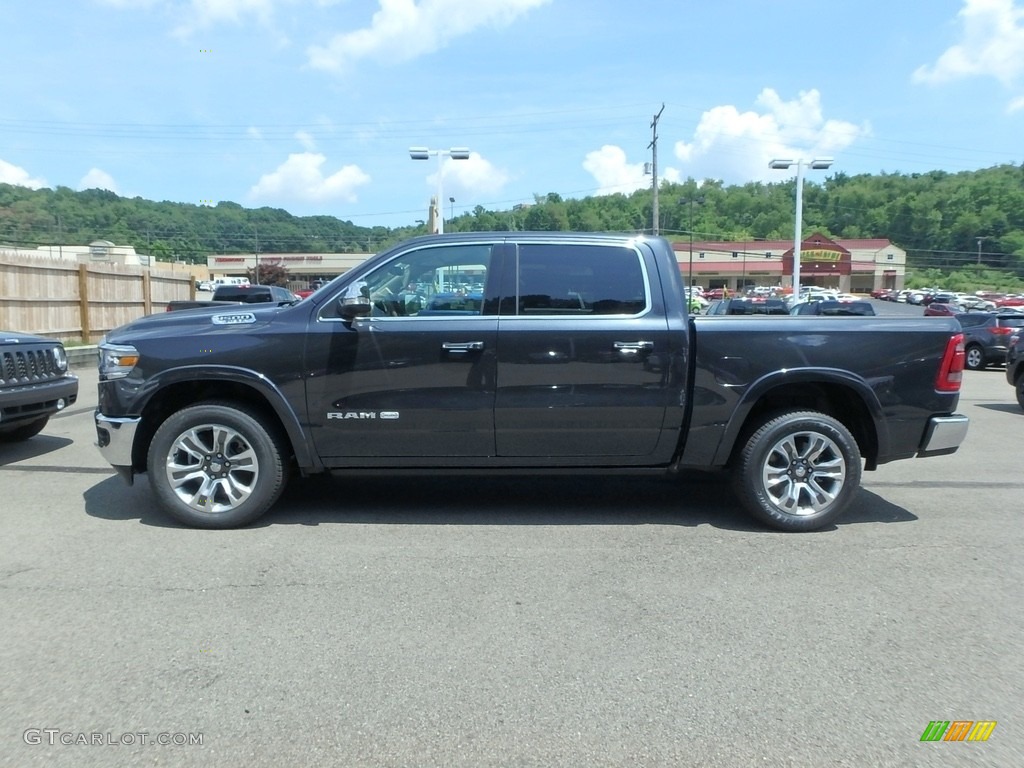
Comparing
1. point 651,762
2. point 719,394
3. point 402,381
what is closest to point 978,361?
point 719,394

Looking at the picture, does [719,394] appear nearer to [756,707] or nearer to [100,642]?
[756,707]

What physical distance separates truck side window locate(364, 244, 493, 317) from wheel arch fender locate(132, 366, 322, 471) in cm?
88

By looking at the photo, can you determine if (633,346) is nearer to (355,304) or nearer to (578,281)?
(578,281)

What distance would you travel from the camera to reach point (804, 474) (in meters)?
5.33

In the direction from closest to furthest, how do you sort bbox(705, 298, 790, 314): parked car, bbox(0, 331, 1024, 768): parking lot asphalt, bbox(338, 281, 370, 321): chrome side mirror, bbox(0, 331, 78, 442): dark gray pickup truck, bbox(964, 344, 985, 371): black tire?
bbox(0, 331, 1024, 768): parking lot asphalt
bbox(338, 281, 370, 321): chrome side mirror
bbox(0, 331, 78, 442): dark gray pickup truck
bbox(964, 344, 985, 371): black tire
bbox(705, 298, 790, 314): parked car

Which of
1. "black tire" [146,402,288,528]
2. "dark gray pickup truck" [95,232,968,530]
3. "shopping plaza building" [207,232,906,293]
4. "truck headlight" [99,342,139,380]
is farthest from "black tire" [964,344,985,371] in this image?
"shopping plaza building" [207,232,906,293]

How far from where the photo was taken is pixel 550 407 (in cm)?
519

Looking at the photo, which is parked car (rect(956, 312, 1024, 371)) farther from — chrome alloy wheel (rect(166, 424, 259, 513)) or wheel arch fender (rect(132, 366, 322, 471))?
chrome alloy wheel (rect(166, 424, 259, 513))

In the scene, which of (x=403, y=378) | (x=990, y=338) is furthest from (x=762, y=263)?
(x=403, y=378)

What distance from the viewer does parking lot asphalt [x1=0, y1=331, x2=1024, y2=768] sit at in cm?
294

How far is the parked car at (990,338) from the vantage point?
19375mm

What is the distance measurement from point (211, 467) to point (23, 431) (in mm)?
4191

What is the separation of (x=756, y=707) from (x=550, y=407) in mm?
2431

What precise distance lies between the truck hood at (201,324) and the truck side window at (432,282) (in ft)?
2.07
